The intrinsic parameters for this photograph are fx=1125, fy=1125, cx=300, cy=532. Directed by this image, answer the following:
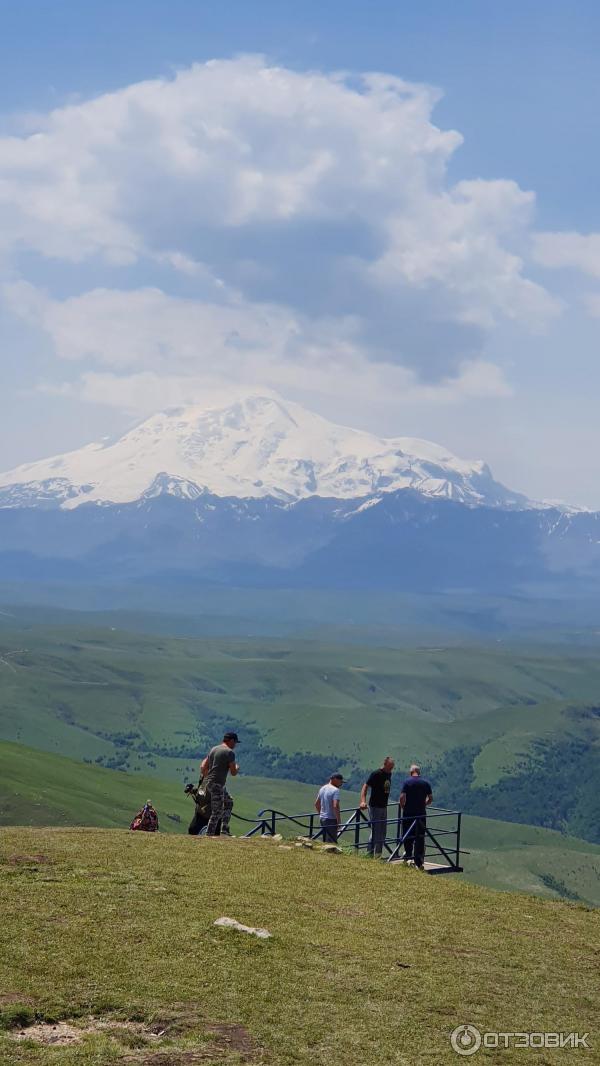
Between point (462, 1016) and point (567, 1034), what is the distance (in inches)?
72.6

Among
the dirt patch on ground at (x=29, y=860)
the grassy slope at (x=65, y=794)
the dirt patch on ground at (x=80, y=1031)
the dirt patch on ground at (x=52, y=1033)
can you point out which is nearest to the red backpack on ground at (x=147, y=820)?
the dirt patch on ground at (x=29, y=860)

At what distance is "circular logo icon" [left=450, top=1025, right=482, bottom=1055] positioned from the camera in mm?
18719

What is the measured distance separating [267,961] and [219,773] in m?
12.2

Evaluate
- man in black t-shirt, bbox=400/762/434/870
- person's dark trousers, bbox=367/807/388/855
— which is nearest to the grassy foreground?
man in black t-shirt, bbox=400/762/434/870

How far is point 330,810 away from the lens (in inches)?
1465

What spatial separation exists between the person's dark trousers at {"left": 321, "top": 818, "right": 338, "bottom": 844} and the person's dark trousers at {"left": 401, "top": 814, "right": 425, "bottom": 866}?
2.41 metres

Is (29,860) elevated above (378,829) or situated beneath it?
situated beneath

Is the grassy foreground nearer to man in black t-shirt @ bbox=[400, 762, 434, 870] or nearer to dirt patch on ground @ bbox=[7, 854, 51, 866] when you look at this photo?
dirt patch on ground @ bbox=[7, 854, 51, 866]

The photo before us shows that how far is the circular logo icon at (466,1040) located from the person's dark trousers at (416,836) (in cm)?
1578

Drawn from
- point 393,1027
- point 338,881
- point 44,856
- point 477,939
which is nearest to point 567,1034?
point 393,1027

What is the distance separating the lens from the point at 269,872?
2947cm

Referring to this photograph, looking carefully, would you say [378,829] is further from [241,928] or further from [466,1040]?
[466,1040]

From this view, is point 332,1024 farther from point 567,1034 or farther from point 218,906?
point 218,906

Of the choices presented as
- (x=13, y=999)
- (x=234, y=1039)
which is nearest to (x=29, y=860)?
(x=13, y=999)
